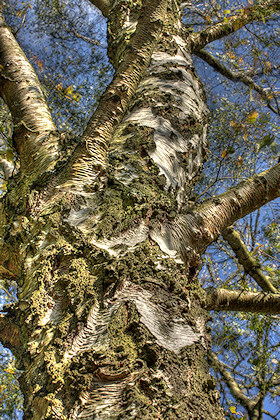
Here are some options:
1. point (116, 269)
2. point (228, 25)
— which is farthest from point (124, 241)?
point (228, 25)

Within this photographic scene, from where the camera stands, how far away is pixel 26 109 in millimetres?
1997

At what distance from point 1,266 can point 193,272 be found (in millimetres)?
921

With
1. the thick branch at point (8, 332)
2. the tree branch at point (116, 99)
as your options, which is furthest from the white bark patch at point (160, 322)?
the tree branch at point (116, 99)

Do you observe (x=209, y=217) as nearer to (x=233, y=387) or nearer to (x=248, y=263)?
(x=248, y=263)

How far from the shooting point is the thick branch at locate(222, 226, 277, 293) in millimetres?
2736

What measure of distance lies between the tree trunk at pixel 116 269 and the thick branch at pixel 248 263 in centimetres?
143

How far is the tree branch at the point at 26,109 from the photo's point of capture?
1.69 metres

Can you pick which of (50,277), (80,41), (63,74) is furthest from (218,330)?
(80,41)

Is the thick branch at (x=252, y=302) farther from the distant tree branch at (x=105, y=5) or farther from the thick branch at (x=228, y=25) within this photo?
the distant tree branch at (x=105, y=5)

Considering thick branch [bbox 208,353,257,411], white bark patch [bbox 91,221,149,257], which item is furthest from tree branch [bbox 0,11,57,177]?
thick branch [bbox 208,353,257,411]

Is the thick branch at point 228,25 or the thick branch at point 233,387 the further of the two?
the thick branch at point 233,387

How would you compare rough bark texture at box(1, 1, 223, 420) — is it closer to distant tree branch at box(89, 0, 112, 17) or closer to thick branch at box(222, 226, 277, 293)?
→ thick branch at box(222, 226, 277, 293)

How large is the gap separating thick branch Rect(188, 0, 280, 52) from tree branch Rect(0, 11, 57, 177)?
4.99 feet

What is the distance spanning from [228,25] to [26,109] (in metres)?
2.58
